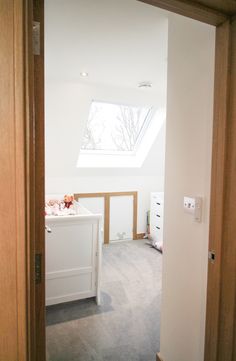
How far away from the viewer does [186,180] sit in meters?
1.41

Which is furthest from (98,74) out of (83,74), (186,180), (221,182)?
(221,182)

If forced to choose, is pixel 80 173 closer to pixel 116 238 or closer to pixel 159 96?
pixel 116 238

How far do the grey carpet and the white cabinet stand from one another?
16 centimetres

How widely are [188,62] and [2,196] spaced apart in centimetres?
125

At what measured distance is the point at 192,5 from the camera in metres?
0.97

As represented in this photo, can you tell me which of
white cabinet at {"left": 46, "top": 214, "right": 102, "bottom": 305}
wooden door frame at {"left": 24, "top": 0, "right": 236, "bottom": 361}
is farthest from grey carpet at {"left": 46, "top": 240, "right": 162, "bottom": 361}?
wooden door frame at {"left": 24, "top": 0, "right": 236, "bottom": 361}

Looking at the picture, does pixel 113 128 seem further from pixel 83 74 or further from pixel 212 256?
pixel 212 256

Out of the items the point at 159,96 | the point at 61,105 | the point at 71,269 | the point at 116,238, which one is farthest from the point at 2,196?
the point at 116,238

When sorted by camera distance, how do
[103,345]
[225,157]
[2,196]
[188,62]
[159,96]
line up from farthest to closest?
[159,96]
[103,345]
[188,62]
[225,157]
[2,196]

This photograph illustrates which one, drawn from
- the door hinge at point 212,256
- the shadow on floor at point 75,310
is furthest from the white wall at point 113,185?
the door hinge at point 212,256

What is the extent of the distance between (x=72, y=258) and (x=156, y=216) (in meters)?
2.14

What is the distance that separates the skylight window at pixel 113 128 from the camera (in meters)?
3.74

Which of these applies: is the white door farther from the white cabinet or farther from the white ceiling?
the white ceiling

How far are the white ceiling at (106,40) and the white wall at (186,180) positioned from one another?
0.88ft
